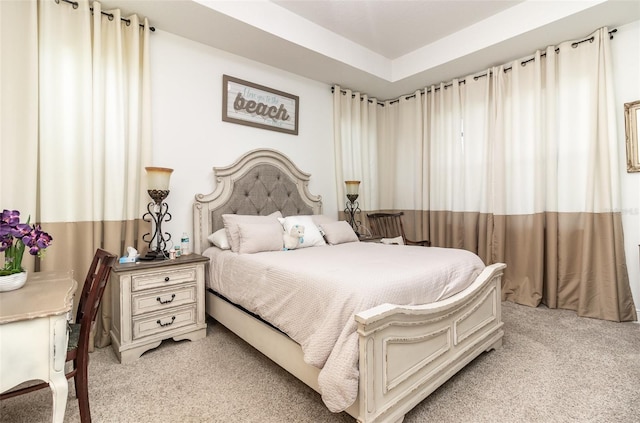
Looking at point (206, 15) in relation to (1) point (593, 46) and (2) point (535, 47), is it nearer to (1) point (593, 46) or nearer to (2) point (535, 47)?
(2) point (535, 47)

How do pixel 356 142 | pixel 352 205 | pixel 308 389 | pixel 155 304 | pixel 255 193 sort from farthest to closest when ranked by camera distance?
pixel 356 142 → pixel 352 205 → pixel 255 193 → pixel 155 304 → pixel 308 389

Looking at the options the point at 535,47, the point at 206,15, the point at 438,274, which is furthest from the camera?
the point at 535,47

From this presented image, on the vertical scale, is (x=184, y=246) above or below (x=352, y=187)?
below

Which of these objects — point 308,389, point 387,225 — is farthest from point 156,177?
point 387,225

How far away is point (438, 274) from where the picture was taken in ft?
5.82

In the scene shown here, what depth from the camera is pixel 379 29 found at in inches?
123

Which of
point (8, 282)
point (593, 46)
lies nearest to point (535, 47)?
point (593, 46)

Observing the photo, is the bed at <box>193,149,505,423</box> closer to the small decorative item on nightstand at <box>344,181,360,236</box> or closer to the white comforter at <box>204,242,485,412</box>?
the white comforter at <box>204,242,485,412</box>

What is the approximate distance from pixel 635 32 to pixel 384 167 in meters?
2.68

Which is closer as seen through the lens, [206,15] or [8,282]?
[8,282]

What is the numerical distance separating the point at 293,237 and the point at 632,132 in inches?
119

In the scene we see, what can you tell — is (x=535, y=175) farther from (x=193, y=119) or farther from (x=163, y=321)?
(x=163, y=321)

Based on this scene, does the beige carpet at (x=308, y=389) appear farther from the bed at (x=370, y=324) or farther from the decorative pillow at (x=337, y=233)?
the decorative pillow at (x=337, y=233)

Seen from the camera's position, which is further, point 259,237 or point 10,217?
point 259,237
